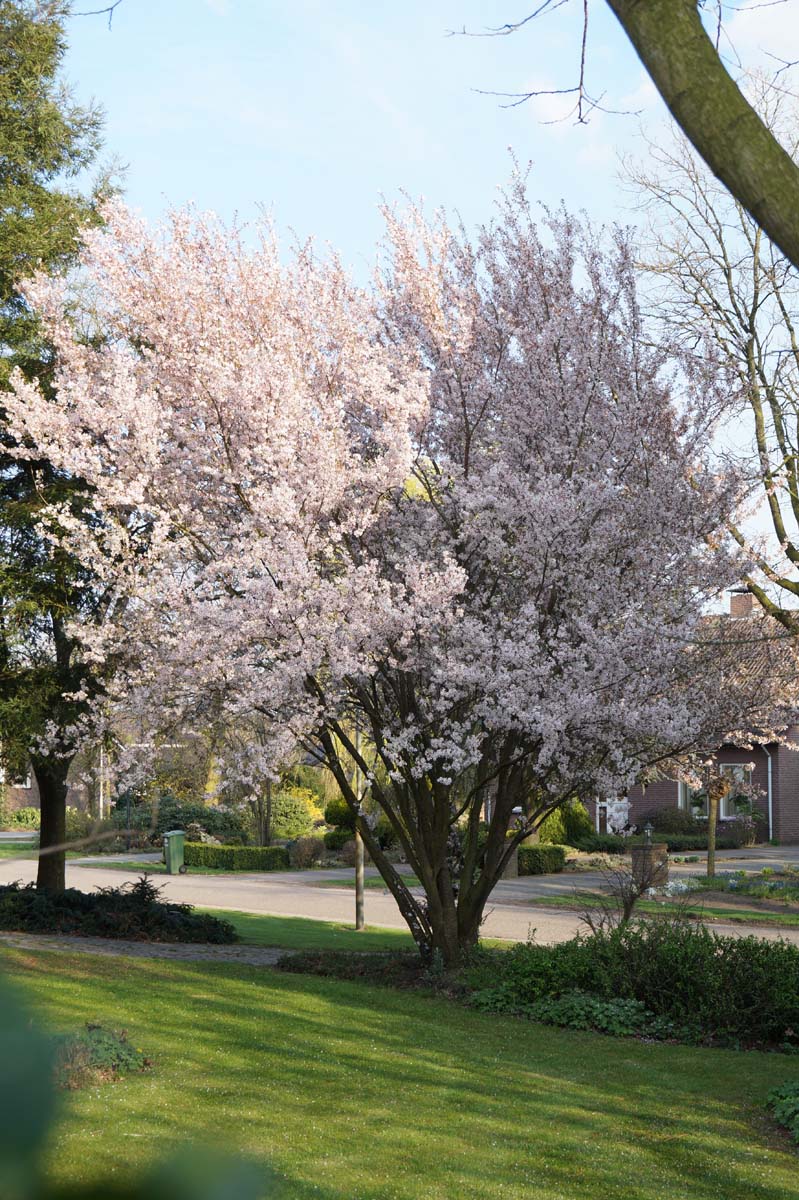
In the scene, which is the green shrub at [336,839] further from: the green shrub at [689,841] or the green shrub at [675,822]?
the green shrub at [675,822]

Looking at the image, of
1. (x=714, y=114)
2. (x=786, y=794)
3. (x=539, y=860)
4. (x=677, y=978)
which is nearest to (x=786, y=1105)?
(x=677, y=978)

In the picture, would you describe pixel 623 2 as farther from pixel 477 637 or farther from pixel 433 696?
pixel 433 696

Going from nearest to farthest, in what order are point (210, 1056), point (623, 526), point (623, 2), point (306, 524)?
point (623, 2)
point (210, 1056)
point (306, 524)
point (623, 526)

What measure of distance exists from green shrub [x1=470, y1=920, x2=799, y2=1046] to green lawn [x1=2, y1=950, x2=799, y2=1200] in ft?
2.26

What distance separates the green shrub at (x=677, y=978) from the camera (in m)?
11.2

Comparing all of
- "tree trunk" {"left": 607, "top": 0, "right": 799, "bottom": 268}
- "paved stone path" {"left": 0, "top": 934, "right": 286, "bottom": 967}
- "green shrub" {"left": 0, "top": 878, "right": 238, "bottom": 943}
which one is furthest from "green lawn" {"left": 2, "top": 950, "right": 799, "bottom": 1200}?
"green shrub" {"left": 0, "top": 878, "right": 238, "bottom": 943}

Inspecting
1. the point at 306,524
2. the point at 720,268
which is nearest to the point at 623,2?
the point at 306,524

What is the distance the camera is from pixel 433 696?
532 inches

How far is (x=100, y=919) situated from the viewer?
16766 millimetres

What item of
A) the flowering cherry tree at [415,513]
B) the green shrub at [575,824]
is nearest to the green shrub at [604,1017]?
the flowering cherry tree at [415,513]

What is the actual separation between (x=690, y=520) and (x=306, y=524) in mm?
4595

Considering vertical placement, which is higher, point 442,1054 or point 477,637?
point 477,637

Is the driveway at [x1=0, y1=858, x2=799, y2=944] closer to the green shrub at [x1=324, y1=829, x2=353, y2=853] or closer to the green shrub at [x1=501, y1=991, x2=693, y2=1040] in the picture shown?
the green shrub at [x1=324, y1=829, x2=353, y2=853]

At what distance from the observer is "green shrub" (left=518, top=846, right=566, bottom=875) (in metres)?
30.1
